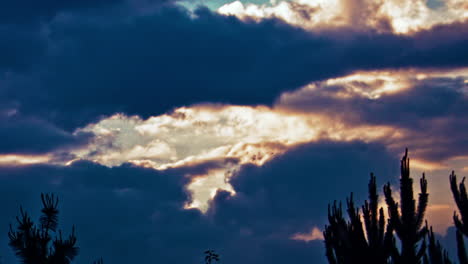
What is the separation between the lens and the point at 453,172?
899 inches

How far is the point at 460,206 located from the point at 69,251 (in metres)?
13.7

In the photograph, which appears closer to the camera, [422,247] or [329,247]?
[422,247]

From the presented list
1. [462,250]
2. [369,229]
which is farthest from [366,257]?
[462,250]

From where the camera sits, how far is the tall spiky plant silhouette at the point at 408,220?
20844 mm

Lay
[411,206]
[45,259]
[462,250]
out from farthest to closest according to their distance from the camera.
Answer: [462,250]
[45,259]
[411,206]

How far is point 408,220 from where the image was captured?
818 inches

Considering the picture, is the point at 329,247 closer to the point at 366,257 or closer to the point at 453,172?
the point at 366,257

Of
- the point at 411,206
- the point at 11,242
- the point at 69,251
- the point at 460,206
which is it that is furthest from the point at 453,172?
the point at 11,242

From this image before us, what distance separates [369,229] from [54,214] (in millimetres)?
11217

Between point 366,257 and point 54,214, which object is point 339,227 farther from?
A: point 54,214

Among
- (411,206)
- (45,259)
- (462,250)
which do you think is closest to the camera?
(411,206)

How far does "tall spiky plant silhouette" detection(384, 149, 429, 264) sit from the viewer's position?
68.4 ft

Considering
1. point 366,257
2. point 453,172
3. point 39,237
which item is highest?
point 453,172

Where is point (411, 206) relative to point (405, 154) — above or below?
below
